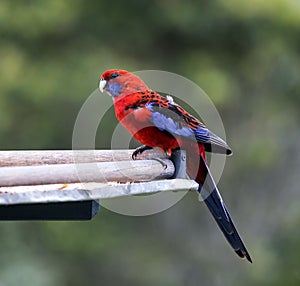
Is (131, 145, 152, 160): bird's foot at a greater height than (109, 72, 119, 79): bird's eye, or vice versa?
(109, 72, 119, 79): bird's eye

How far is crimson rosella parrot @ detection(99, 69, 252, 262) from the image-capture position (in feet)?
8.69

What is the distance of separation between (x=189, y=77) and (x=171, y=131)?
358cm

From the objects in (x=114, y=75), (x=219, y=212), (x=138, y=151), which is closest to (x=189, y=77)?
(x=114, y=75)

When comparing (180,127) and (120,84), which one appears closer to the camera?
(180,127)

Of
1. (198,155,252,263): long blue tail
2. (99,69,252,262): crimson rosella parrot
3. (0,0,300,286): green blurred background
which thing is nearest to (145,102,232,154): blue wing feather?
(99,69,252,262): crimson rosella parrot

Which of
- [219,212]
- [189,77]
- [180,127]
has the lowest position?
[219,212]

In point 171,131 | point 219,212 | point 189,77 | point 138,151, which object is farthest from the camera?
point 189,77

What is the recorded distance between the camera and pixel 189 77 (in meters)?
6.17

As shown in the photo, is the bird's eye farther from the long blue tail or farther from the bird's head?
the long blue tail

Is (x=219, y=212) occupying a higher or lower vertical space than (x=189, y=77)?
lower

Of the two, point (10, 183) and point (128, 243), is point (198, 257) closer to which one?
point (128, 243)

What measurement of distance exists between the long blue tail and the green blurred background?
3.06 metres

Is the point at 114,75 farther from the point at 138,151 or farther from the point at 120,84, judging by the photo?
the point at 138,151

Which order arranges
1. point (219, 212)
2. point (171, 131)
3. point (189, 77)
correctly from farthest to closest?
point (189, 77) < point (219, 212) < point (171, 131)
